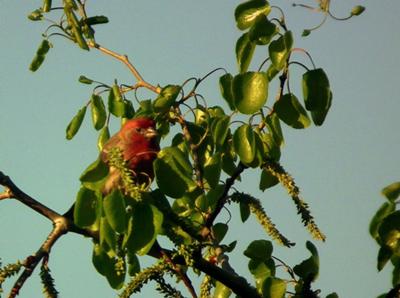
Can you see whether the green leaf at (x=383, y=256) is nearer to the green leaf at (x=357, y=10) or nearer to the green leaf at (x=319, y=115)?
the green leaf at (x=319, y=115)

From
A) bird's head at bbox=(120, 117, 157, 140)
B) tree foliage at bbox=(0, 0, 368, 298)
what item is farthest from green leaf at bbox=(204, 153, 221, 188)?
bird's head at bbox=(120, 117, 157, 140)

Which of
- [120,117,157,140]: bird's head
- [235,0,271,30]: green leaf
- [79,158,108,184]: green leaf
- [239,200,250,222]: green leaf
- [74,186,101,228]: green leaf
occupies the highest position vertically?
[120,117,157,140]: bird's head

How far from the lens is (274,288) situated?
3523 mm

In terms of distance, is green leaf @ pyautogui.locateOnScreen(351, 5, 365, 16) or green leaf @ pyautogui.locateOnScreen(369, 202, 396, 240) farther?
green leaf @ pyautogui.locateOnScreen(351, 5, 365, 16)

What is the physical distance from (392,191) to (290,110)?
2.28 feet

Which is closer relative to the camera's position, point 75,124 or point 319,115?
point 319,115

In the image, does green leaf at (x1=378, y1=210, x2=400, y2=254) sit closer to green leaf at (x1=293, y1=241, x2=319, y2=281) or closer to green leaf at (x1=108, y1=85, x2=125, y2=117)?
green leaf at (x1=293, y1=241, x2=319, y2=281)

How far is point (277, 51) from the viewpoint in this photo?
11.8 ft

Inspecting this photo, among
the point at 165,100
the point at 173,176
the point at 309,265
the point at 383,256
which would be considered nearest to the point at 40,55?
the point at 165,100

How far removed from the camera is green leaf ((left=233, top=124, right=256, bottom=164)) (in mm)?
3664

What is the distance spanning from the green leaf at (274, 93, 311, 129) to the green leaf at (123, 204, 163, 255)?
0.87m

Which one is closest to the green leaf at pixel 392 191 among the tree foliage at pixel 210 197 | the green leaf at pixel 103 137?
the tree foliage at pixel 210 197

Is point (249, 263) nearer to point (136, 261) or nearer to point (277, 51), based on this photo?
point (136, 261)

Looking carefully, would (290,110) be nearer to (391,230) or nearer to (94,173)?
(391,230)
